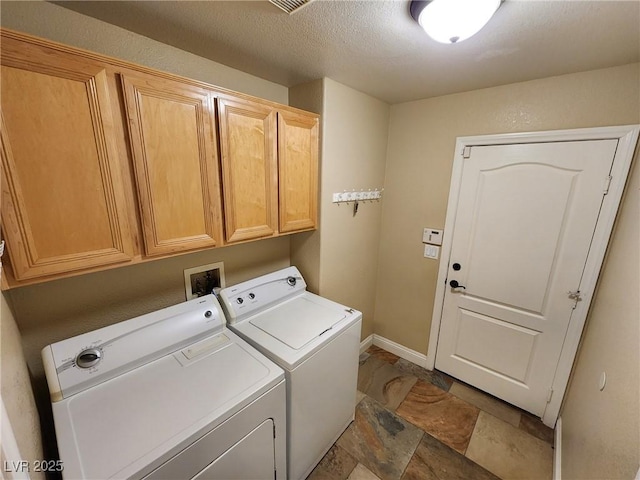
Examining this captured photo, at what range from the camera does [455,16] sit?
3.21 ft

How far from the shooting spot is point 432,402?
6.87 ft

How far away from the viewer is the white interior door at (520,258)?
1632 millimetres

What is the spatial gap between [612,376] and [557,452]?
99 cm

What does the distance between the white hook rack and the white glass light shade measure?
1.12 meters

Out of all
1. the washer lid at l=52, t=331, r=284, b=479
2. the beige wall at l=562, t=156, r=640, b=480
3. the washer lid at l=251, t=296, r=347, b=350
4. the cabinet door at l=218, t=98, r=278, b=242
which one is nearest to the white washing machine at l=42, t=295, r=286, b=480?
the washer lid at l=52, t=331, r=284, b=479

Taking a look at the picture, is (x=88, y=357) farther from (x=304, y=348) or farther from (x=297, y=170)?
(x=297, y=170)

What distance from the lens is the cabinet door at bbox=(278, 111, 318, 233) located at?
5.13 ft

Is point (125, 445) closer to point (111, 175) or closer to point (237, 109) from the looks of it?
point (111, 175)

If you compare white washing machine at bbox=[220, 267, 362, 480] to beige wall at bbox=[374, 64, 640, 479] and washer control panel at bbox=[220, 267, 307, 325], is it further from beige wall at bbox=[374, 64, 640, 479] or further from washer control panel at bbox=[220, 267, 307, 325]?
beige wall at bbox=[374, 64, 640, 479]

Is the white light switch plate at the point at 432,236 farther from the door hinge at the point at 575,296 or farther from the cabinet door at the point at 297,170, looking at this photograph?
the cabinet door at the point at 297,170

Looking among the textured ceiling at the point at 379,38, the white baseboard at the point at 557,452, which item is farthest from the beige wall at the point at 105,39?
the white baseboard at the point at 557,452

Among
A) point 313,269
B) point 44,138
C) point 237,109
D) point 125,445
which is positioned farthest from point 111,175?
point 313,269

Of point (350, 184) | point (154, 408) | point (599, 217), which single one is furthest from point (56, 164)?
point (599, 217)

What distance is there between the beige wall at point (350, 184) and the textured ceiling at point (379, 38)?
293 mm
